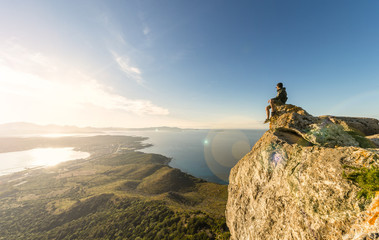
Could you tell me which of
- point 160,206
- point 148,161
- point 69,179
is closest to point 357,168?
point 160,206

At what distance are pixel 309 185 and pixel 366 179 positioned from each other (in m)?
1.95

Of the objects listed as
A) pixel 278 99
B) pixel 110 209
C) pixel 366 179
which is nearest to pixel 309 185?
pixel 366 179

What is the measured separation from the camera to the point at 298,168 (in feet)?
22.2

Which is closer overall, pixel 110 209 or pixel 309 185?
pixel 309 185

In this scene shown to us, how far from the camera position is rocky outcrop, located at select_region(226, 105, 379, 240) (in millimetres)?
4324

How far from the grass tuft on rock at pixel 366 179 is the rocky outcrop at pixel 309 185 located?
0.03 metres

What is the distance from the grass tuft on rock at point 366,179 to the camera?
3.91m

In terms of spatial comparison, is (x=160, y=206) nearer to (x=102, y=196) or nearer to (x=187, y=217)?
(x=187, y=217)

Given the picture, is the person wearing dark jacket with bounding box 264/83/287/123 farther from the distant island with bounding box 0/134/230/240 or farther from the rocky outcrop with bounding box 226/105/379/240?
the distant island with bounding box 0/134/230/240

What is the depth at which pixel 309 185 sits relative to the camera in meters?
5.82

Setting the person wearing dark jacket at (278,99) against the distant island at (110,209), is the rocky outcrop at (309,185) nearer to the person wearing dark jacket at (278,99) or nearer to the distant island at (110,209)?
the person wearing dark jacket at (278,99)

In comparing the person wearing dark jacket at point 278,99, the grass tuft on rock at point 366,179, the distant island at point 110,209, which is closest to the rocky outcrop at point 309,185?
the grass tuft on rock at point 366,179

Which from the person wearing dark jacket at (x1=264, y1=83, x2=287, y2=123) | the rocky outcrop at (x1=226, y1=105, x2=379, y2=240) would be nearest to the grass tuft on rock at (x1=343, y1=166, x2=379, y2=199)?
the rocky outcrop at (x1=226, y1=105, x2=379, y2=240)

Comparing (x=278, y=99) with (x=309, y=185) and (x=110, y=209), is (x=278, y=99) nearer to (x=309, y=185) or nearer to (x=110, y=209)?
(x=309, y=185)
